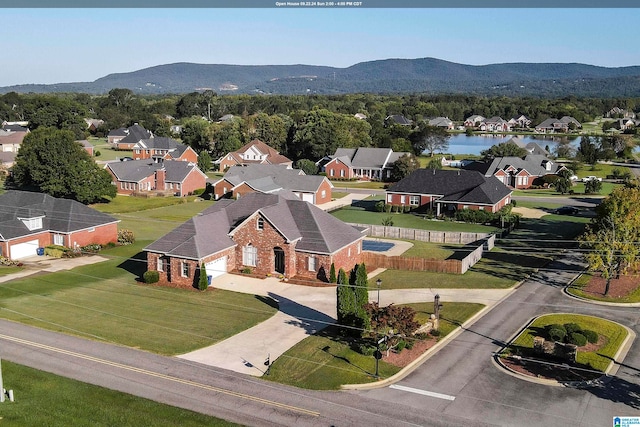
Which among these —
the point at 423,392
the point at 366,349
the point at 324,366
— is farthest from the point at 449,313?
the point at 423,392

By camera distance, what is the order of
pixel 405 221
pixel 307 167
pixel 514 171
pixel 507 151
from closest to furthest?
pixel 405 221 → pixel 514 171 → pixel 307 167 → pixel 507 151

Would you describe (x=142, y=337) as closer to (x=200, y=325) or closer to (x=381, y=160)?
(x=200, y=325)

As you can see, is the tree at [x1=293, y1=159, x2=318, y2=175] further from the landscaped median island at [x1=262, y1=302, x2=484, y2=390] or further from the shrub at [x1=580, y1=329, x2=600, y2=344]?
the shrub at [x1=580, y1=329, x2=600, y2=344]

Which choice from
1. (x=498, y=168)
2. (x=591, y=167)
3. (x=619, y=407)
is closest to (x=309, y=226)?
(x=619, y=407)

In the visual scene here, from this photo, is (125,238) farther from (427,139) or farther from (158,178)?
(427,139)

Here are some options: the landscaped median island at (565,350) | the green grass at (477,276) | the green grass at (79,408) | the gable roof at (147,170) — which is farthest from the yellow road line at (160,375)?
the gable roof at (147,170)

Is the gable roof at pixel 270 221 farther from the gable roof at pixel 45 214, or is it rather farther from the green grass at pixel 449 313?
the gable roof at pixel 45 214
